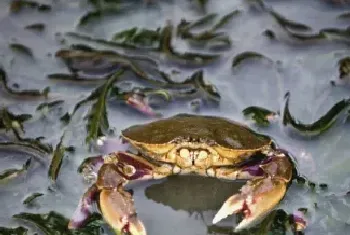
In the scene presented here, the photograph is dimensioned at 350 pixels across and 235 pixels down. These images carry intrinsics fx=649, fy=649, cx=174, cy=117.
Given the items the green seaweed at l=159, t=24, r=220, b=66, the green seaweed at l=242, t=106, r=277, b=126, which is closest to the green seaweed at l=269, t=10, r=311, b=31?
the green seaweed at l=159, t=24, r=220, b=66

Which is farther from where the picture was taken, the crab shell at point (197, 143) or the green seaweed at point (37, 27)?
the green seaweed at point (37, 27)

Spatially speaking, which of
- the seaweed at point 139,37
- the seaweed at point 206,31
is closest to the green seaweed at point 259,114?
the seaweed at point 206,31

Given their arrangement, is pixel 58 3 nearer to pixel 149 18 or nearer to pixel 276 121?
pixel 149 18

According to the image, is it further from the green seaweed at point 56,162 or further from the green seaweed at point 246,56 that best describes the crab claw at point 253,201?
the green seaweed at point 246,56

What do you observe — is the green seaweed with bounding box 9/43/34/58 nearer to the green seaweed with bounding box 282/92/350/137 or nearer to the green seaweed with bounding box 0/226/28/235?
the green seaweed with bounding box 0/226/28/235

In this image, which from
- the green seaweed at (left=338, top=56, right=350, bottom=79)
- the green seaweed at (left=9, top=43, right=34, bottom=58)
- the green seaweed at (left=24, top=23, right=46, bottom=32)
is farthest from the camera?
the green seaweed at (left=24, top=23, right=46, bottom=32)

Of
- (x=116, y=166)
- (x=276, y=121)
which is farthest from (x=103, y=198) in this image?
(x=276, y=121)
